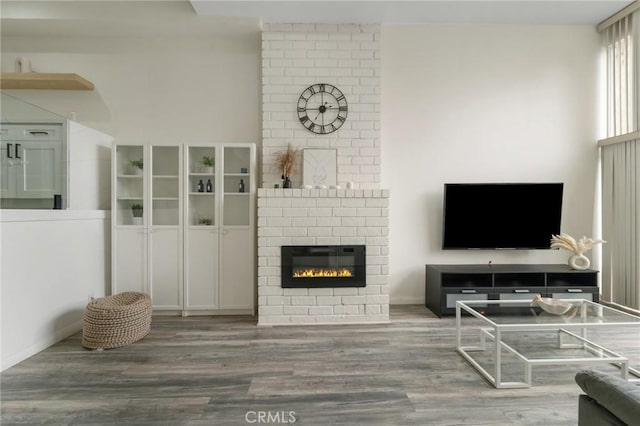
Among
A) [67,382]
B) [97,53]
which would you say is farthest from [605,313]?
[97,53]

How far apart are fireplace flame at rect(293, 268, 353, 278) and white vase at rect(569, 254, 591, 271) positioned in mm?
2437

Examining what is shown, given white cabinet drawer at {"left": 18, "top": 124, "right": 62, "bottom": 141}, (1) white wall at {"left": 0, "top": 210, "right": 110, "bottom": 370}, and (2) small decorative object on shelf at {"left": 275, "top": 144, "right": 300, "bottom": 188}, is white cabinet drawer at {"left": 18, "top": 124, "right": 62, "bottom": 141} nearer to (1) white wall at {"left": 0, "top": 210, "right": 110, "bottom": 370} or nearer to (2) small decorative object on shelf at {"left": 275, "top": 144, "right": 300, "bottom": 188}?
(1) white wall at {"left": 0, "top": 210, "right": 110, "bottom": 370}

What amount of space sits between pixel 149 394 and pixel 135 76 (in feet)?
11.6

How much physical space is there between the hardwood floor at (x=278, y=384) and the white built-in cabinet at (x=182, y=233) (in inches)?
26.1

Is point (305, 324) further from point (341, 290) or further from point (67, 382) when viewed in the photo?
point (67, 382)

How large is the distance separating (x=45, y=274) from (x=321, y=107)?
9.90 feet

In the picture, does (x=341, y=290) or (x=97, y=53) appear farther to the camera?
(x=97, y=53)

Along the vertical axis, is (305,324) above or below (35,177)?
below


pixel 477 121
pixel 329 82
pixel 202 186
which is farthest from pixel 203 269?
pixel 477 121

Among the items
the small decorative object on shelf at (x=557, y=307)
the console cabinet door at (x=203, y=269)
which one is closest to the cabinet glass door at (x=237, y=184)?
the console cabinet door at (x=203, y=269)

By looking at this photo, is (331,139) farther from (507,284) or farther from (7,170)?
(7,170)

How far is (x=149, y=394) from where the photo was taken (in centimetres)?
220

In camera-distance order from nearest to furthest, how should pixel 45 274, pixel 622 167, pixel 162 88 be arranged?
pixel 45 274, pixel 622 167, pixel 162 88

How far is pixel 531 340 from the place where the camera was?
2.61m
